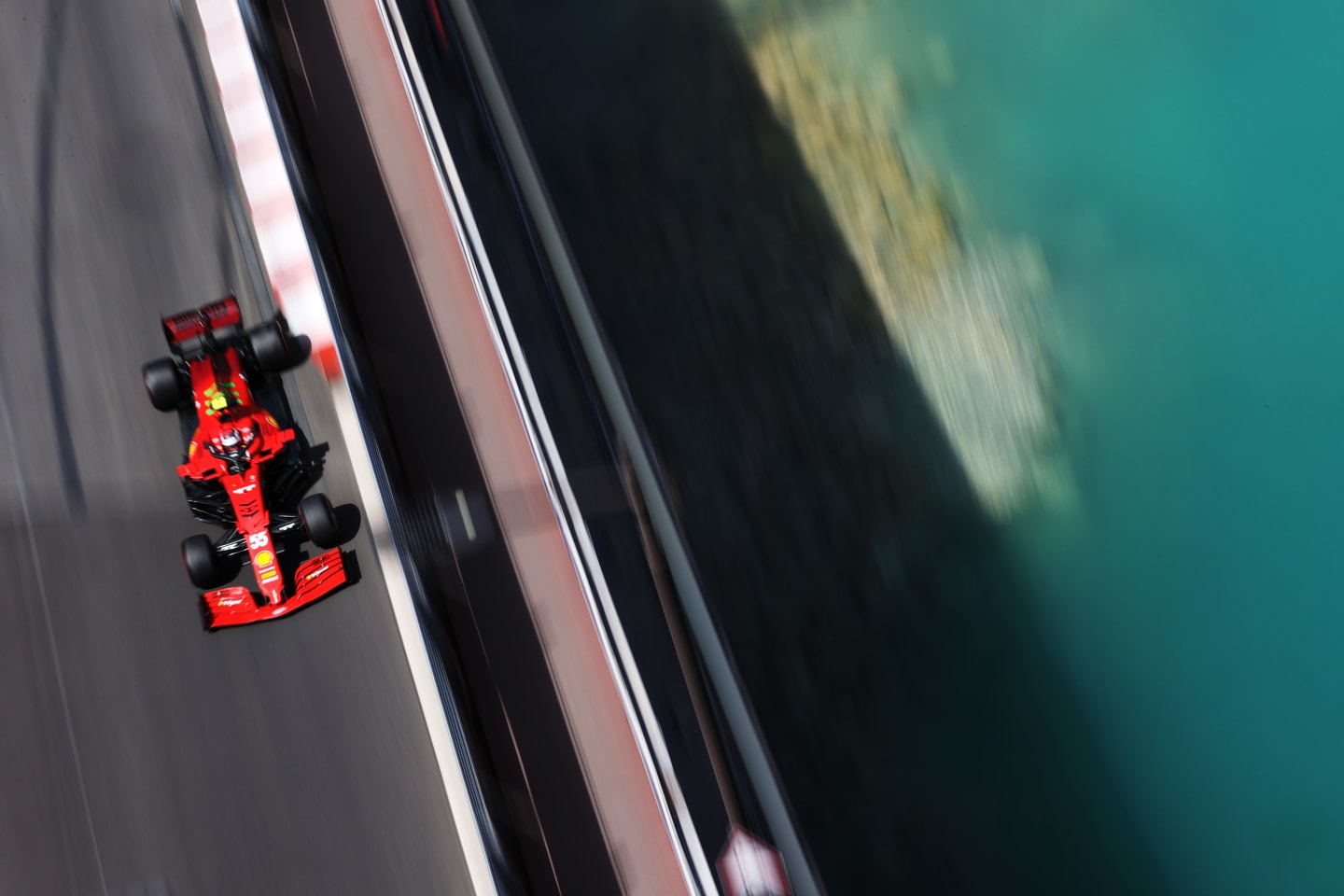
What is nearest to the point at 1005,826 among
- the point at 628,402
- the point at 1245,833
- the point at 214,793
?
the point at 1245,833

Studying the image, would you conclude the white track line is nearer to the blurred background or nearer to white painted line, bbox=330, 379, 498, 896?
white painted line, bbox=330, 379, 498, 896

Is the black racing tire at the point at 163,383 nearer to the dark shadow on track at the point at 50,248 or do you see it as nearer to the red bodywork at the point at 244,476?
the red bodywork at the point at 244,476

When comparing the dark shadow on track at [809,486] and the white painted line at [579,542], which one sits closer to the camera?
the white painted line at [579,542]

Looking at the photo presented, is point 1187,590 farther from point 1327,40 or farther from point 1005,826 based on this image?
A: point 1327,40

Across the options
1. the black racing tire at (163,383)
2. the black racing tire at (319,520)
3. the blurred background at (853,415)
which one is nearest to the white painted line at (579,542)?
the blurred background at (853,415)

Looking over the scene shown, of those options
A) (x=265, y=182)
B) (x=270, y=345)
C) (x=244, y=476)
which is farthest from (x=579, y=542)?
(x=265, y=182)

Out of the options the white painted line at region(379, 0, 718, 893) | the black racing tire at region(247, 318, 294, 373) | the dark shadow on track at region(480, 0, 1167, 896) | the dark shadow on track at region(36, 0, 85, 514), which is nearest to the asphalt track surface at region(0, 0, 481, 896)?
the dark shadow on track at region(36, 0, 85, 514)

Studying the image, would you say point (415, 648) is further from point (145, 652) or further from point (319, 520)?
point (145, 652)

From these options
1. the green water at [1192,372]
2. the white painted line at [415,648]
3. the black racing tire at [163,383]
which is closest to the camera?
the white painted line at [415,648]
